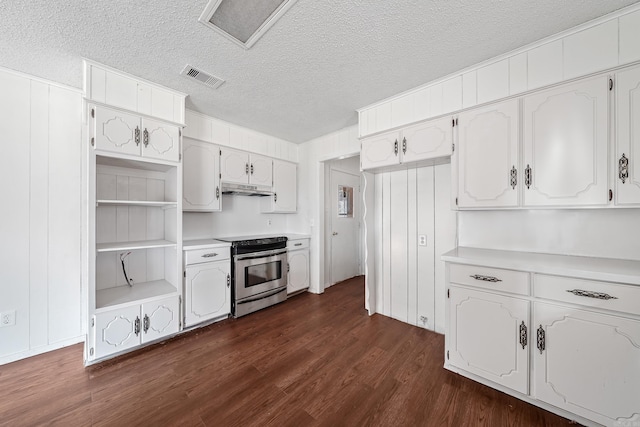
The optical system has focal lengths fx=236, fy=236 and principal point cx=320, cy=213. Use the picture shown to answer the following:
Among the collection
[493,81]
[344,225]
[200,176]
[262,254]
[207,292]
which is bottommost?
[207,292]

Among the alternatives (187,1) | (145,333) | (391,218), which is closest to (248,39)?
(187,1)

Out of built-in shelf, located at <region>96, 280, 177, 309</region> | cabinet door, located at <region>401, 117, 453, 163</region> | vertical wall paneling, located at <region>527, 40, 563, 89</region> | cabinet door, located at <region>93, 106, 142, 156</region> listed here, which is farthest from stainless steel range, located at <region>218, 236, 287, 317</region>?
vertical wall paneling, located at <region>527, 40, 563, 89</region>

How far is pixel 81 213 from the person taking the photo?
92.5 inches

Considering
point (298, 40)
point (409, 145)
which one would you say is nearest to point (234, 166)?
point (298, 40)

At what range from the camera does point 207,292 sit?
2674 mm

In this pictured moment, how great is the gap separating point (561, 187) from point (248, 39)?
2.45 m

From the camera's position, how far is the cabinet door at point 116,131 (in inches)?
78.7

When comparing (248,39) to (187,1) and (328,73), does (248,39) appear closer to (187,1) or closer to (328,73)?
(187,1)

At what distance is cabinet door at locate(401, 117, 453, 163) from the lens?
84.2 inches

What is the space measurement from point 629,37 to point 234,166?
11.7 feet

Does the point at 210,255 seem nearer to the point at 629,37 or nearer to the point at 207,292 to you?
the point at 207,292

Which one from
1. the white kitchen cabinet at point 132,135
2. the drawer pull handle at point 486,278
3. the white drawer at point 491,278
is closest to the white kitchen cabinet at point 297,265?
the white kitchen cabinet at point 132,135

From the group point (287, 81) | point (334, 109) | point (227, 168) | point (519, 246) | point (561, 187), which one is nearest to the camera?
point (561, 187)

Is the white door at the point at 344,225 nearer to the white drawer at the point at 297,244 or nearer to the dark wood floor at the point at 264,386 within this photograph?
the white drawer at the point at 297,244
